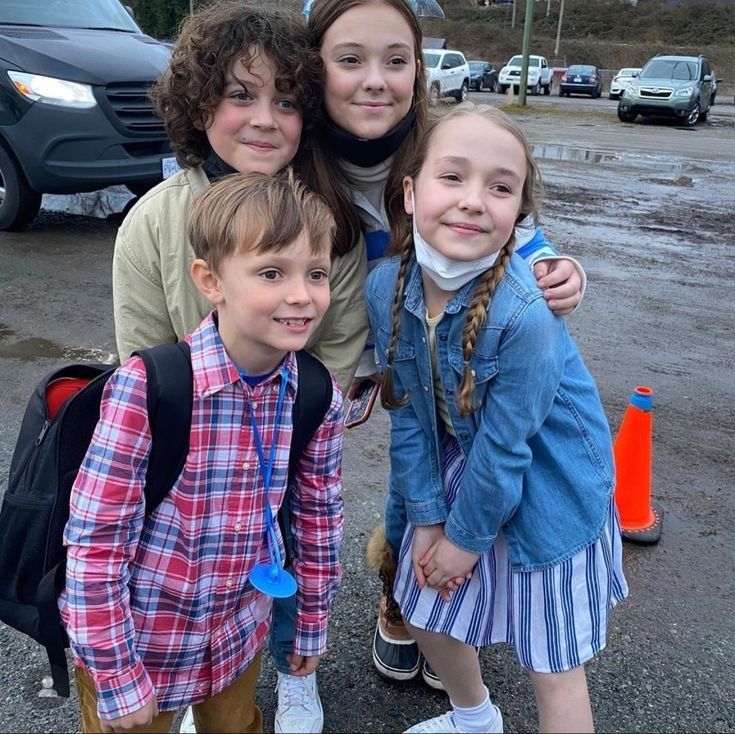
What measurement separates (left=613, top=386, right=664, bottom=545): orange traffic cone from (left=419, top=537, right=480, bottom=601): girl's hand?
4.71ft

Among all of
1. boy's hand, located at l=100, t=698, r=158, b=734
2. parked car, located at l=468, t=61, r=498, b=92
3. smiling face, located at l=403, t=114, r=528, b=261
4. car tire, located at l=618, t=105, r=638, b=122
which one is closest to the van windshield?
smiling face, located at l=403, t=114, r=528, b=261

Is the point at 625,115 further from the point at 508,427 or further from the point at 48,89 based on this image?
the point at 508,427

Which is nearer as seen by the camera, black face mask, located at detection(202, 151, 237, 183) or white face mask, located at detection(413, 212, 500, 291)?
white face mask, located at detection(413, 212, 500, 291)

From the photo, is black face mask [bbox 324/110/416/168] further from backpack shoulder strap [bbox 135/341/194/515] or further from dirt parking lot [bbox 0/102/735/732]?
dirt parking lot [bbox 0/102/735/732]

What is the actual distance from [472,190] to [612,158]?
42.0 ft

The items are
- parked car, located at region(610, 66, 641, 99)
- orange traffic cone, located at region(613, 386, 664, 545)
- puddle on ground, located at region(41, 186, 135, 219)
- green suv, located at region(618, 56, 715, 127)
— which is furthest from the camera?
parked car, located at region(610, 66, 641, 99)

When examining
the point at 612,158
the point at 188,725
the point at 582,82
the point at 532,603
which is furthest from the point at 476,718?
the point at 582,82

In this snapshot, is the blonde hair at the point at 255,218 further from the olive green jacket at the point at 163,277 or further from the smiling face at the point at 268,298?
the olive green jacket at the point at 163,277

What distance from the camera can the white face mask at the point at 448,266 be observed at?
1812mm

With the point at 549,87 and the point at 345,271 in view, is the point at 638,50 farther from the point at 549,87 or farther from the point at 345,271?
the point at 345,271

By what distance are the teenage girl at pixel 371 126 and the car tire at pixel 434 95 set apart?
96 millimetres

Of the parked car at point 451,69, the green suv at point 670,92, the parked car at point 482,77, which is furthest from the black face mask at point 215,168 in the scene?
the parked car at point 482,77

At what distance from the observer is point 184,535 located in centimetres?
168

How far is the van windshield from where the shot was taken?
6676 millimetres
